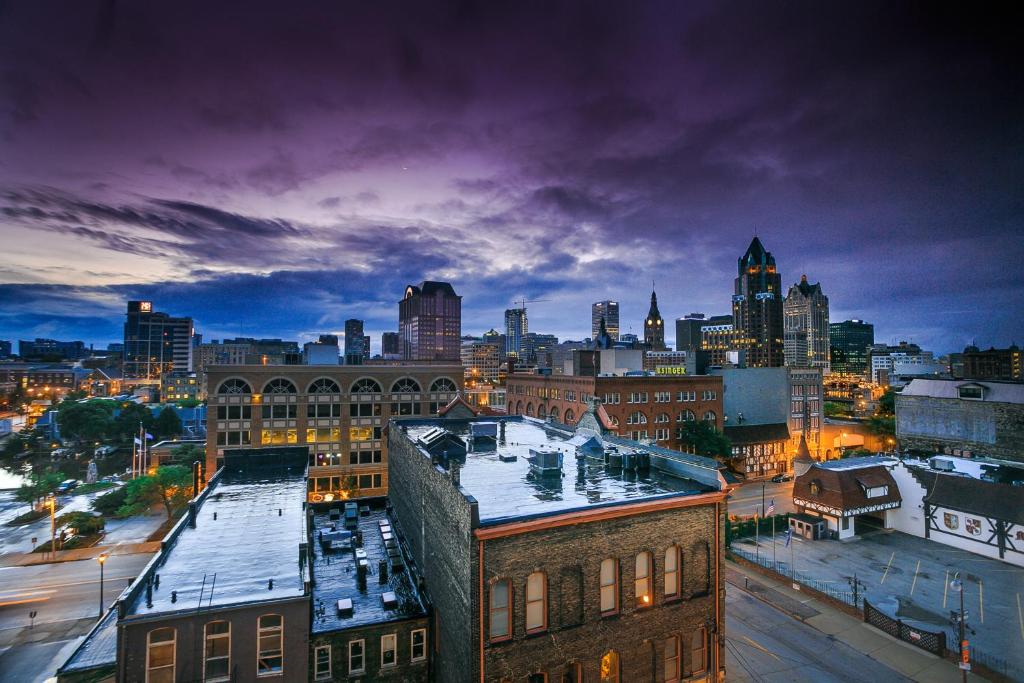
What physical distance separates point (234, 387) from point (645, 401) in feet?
184

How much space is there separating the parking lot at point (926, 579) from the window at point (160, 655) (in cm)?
4169

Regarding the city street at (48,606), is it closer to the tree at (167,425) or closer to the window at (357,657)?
the window at (357,657)

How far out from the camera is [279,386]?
2430 inches

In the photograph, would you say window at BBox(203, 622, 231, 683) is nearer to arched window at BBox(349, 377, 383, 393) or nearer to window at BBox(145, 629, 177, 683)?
window at BBox(145, 629, 177, 683)

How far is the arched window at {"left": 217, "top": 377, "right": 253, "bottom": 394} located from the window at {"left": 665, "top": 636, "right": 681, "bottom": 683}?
5711cm

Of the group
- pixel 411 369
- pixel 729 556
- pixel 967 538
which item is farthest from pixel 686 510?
pixel 411 369

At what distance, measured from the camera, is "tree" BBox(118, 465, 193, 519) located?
53.2 m

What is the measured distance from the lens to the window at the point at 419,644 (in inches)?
859

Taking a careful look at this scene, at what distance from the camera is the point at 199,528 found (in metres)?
26.2

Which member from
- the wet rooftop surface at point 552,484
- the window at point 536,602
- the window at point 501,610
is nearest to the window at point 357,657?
the window at point 501,610

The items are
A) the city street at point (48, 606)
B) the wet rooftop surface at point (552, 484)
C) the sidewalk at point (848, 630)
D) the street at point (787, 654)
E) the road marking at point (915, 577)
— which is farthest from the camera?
the road marking at point (915, 577)

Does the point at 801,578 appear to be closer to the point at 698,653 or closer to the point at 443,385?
the point at 698,653

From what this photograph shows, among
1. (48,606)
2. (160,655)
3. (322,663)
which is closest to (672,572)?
(322,663)

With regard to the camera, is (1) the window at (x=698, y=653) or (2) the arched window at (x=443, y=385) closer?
(1) the window at (x=698, y=653)
